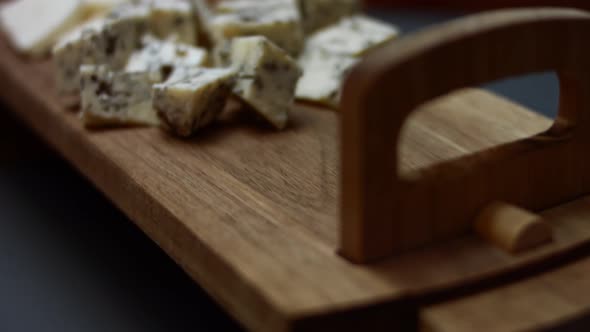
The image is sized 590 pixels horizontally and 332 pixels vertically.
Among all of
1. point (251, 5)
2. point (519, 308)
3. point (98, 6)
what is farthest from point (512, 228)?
point (98, 6)

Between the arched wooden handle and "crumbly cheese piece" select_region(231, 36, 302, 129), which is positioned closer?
the arched wooden handle

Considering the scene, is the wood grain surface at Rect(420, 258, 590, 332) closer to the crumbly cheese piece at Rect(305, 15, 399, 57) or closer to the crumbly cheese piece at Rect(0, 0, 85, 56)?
the crumbly cheese piece at Rect(305, 15, 399, 57)

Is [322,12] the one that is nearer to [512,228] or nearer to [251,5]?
[251,5]

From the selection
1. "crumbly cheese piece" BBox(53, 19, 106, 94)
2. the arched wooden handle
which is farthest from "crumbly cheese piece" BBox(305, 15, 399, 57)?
the arched wooden handle

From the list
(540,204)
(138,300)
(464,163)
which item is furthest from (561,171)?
(138,300)

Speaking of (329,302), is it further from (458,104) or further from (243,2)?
(243,2)

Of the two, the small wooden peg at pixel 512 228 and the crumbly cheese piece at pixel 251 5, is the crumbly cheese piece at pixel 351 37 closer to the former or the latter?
the crumbly cheese piece at pixel 251 5
